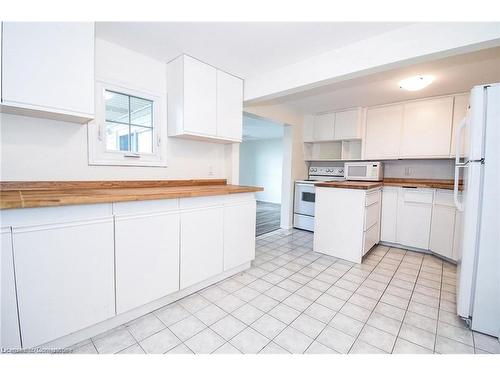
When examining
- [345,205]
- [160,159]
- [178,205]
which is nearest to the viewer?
[178,205]

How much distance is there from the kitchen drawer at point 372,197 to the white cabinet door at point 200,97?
1.97 m

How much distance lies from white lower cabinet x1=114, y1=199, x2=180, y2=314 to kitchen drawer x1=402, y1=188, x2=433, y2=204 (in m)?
3.12

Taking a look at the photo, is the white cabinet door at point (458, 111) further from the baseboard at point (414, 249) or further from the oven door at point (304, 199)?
the oven door at point (304, 199)

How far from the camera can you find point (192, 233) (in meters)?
1.81

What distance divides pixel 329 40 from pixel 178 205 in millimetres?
Result: 1843

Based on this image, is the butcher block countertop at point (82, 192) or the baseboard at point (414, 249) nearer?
the butcher block countertop at point (82, 192)

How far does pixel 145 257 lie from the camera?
1528mm

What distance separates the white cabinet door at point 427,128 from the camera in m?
2.99

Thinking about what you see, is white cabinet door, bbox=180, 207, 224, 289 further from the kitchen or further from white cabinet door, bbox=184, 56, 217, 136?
white cabinet door, bbox=184, 56, 217, 136

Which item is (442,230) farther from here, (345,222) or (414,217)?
(345,222)

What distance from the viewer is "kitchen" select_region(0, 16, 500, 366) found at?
4.11ft

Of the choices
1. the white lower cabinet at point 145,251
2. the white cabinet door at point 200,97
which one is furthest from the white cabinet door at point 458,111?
the white lower cabinet at point 145,251
